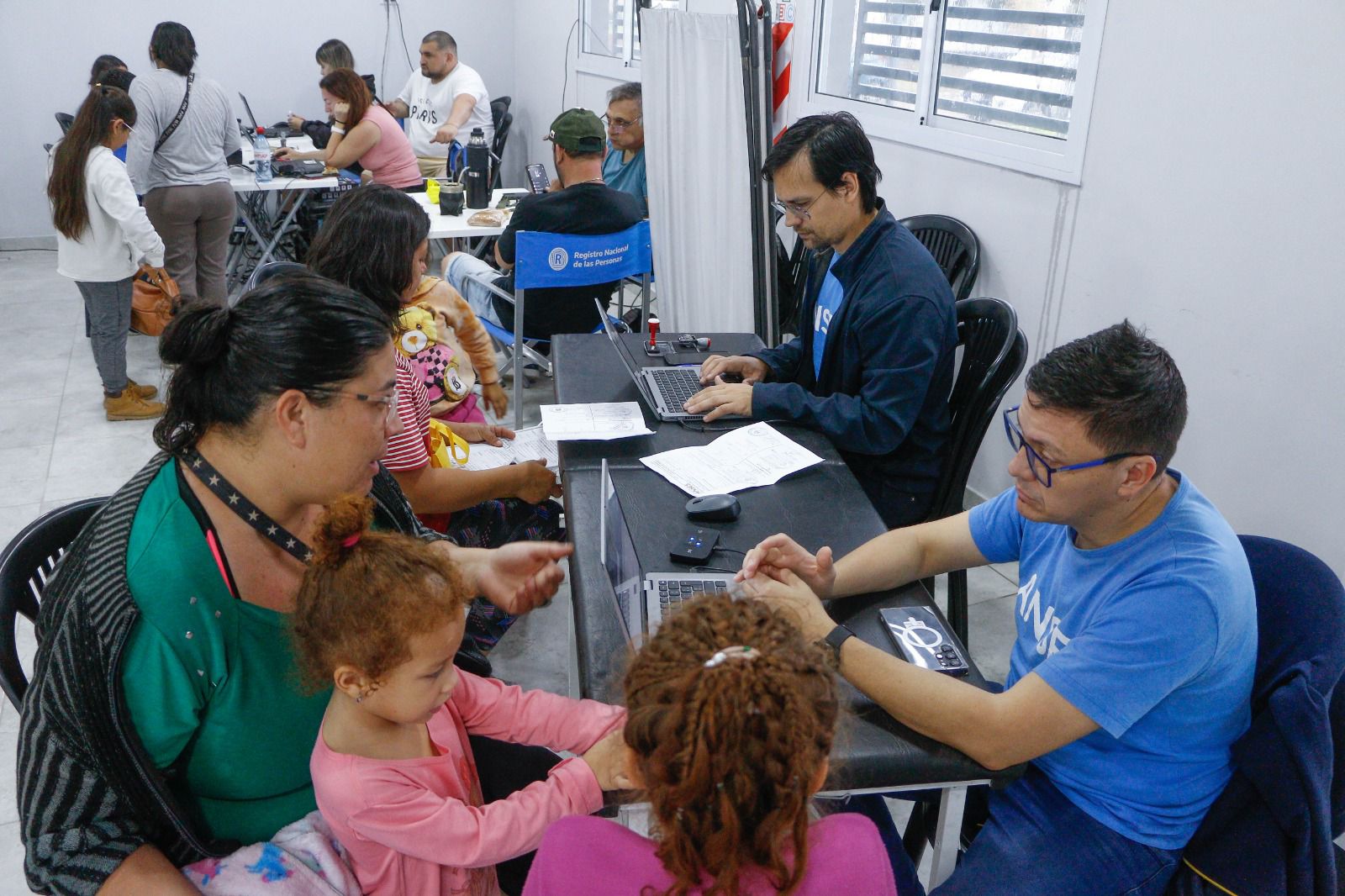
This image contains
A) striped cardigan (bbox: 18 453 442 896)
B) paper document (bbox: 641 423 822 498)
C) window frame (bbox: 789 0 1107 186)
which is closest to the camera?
striped cardigan (bbox: 18 453 442 896)

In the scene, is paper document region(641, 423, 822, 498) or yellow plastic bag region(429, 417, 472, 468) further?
yellow plastic bag region(429, 417, 472, 468)

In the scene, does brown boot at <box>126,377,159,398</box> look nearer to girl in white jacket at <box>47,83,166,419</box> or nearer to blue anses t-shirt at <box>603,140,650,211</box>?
girl in white jacket at <box>47,83,166,419</box>

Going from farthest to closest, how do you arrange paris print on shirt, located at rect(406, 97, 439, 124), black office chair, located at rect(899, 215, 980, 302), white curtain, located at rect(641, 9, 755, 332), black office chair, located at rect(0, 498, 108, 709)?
paris print on shirt, located at rect(406, 97, 439, 124) → white curtain, located at rect(641, 9, 755, 332) → black office chair, located at rect(899, 215, 980, 302) → black office chair, located at rect(0, 498, 108, 709)

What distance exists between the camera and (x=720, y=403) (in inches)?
86.3

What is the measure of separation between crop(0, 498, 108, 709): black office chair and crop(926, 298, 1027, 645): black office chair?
1614 millimetres

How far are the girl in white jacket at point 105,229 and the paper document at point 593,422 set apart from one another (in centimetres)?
270

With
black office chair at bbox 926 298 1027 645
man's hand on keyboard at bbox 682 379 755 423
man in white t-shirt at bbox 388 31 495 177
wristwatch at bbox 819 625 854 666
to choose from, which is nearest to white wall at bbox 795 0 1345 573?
black office chair at bbox 926 298 1027 645

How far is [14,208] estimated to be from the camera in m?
6.61

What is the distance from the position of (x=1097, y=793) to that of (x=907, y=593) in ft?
1.32

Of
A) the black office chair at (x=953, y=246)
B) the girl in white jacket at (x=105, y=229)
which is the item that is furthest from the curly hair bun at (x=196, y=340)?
the girl in white jacket at (x=105, y=229)

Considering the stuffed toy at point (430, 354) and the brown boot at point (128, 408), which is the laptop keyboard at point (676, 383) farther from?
the brown boot at point (128, 408)

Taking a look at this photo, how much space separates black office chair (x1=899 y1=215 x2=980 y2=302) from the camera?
11.0ft

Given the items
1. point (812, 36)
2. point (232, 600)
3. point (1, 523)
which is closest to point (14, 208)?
point (1, 523)

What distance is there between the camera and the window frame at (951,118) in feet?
9.49
